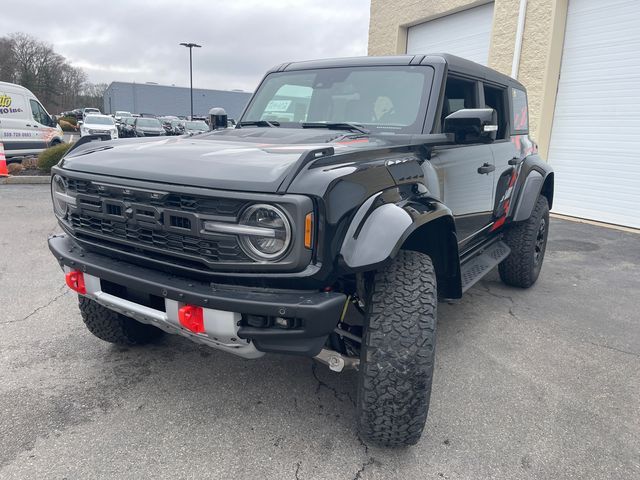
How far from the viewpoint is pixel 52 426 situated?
90.2 inches

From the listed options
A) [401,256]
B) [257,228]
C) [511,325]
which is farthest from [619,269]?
[257,228]

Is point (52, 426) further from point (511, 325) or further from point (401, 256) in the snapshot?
point (511, 325)

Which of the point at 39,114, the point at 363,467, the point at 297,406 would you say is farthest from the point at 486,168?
the point at 39,114

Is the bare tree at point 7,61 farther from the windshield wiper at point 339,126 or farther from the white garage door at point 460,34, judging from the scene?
the windshield wiper at point 339,126

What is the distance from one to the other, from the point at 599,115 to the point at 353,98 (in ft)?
22.8

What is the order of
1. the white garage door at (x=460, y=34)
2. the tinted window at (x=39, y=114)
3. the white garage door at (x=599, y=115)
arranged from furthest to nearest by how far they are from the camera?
the tinted window at (x=39, y=114), the white garage door at (x=460, y=34), the white garage door at (x=599, y=115)

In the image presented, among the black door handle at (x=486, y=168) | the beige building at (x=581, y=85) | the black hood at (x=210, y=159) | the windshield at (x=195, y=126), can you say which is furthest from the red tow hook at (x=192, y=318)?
the windshield at (x=195, y=126)

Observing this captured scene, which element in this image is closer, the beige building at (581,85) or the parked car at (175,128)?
the beige building at (581,85)

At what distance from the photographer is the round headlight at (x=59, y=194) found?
2457 millimetres

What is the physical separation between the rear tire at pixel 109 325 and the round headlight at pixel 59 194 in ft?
1.78

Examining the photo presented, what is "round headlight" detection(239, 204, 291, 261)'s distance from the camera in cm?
182

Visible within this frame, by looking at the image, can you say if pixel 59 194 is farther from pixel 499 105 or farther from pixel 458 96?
pixel 499 105

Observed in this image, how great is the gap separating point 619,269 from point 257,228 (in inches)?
205

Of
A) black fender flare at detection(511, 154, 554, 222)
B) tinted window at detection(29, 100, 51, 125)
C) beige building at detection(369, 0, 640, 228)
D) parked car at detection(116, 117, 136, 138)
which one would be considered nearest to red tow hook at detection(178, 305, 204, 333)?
black fender flare at detection(511, 154, 554, 222)
